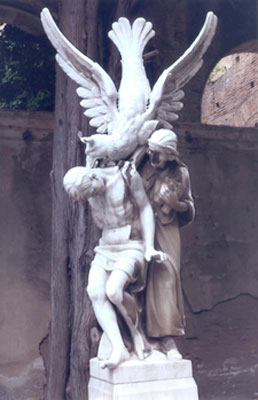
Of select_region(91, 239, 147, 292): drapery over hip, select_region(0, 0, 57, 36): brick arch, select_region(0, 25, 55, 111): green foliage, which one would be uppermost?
select_region(0, 0, 57, 36): brick arch

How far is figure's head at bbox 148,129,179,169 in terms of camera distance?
4.45 meters

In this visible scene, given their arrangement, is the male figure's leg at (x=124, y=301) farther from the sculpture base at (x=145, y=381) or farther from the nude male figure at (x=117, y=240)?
the sculpture base at (x=145, y=381)

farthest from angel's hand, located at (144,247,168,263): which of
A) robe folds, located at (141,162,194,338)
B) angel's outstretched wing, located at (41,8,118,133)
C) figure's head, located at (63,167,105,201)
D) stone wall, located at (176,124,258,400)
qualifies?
stone wall, located at (176,124,258,400)

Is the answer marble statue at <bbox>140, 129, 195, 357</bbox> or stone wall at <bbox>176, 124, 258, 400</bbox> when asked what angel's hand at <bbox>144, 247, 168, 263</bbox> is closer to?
marble statue at <bbox>140, 129, 195, 357</bbox>

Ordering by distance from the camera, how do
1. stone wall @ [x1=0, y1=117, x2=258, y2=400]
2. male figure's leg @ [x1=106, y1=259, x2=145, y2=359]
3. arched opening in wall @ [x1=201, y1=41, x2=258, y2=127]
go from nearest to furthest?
male figure's leg @ [x1=106, y1=259, x2=145, y2=359] < stone wall @ [x1=0, y1=117, x2=258, y2=400] < arched opening in wall @ [x1=201, y1=41, x2=258, y2=127]

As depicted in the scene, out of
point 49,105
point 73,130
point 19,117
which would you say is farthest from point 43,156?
point 73,130

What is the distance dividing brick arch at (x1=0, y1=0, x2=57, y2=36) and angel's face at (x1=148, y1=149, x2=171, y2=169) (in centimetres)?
420

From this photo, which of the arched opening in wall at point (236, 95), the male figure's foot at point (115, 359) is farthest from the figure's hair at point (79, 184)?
the arched opening in wall at point (236, 95)

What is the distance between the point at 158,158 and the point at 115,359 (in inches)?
54.3

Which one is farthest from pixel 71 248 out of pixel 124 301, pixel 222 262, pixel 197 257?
pixel 222 262

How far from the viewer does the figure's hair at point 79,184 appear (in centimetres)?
437

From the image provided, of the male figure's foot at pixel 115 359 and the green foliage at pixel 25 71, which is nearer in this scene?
the male figure's foot at pixel 115 359

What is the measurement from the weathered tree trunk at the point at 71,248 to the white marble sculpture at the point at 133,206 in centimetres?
134

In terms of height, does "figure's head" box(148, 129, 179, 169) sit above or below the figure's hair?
above
